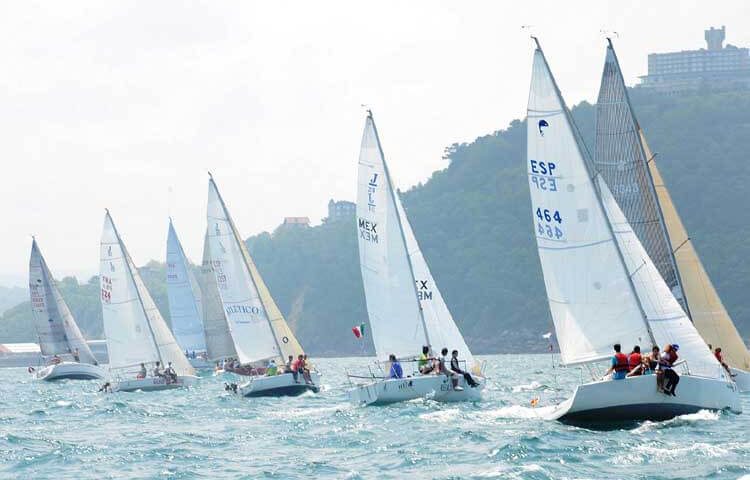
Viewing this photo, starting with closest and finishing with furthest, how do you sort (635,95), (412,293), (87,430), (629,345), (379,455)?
(379,455), (629,345), (87,430), (412,293), (635,95)

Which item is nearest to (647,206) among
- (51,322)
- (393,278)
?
(393,278)

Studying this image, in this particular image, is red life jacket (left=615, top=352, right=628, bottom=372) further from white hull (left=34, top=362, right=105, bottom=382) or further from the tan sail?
white hull (left=34, top=362, right=105, bottom=382)

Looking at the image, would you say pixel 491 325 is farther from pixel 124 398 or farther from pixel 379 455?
pixel 379 455

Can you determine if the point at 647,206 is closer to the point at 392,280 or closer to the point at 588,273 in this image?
the point at 392,280

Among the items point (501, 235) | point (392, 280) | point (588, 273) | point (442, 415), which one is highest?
point (501, 235)

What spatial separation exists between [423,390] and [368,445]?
8.40 metres

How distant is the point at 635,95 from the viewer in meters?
181

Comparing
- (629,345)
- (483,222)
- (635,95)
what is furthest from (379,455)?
(635,95)

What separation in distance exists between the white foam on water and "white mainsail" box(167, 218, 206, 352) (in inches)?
1794

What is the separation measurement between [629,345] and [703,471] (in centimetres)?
604

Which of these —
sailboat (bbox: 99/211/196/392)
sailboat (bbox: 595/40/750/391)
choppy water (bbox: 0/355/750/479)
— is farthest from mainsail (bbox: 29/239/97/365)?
sailboat (bbox: 595/40/750/391)

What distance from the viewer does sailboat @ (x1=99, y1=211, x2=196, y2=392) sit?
54.1 metres

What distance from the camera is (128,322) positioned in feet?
178

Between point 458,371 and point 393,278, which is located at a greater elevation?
point 393,278
